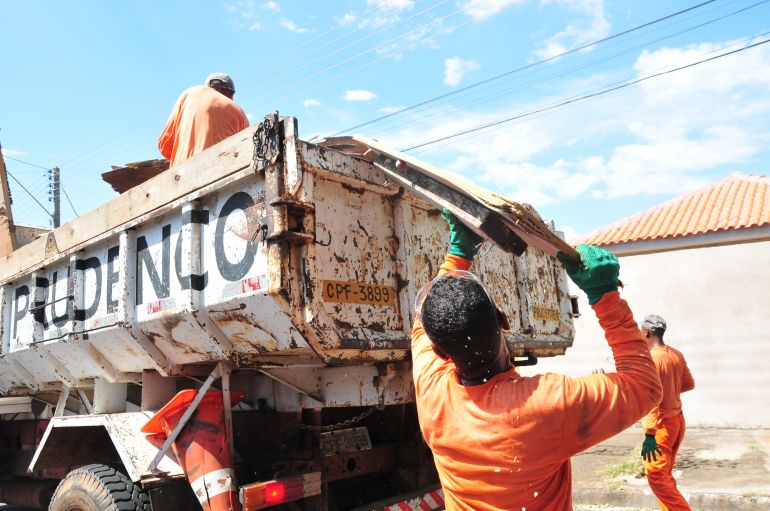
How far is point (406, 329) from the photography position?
3223mm

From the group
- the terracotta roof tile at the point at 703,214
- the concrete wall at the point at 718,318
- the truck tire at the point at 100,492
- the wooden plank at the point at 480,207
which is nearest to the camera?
the wooden plank at the point at 480,207

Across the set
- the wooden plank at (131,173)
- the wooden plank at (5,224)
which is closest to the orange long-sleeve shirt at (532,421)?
the wooden plank at (131,173)

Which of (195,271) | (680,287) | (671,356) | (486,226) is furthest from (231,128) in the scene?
(680,287)

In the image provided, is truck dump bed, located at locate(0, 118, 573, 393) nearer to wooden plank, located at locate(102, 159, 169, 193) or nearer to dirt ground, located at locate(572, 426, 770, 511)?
wooden plank, located at locate(102, 159, 169, 193)

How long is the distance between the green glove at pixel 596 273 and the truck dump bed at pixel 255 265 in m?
1.28

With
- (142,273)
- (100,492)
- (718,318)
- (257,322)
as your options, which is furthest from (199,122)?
(718,318)

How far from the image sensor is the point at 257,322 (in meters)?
2.91

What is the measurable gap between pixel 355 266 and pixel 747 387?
32.9ft

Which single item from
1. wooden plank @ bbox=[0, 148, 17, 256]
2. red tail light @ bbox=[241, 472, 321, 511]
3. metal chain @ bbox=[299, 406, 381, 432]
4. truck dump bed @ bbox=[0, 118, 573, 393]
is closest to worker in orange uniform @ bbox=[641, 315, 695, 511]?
truck dump bed @ bbox=[0, 118, 573, 393]

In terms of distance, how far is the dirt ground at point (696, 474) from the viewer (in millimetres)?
5871

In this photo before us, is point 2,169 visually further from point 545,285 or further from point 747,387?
point 747,387

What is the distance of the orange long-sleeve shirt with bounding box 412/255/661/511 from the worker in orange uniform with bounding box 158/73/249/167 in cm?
263

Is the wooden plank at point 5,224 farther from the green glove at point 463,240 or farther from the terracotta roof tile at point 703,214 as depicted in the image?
the terracotta roof tile at point 703,214

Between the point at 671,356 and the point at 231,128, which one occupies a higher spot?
the point at 231,128
